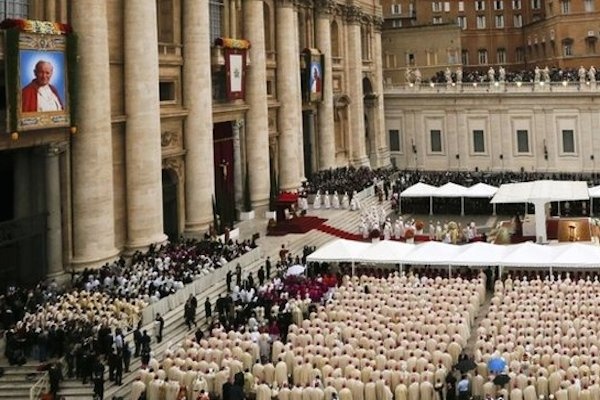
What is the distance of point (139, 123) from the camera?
38.4 m

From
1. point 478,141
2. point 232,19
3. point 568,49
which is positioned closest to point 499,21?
point 568,49

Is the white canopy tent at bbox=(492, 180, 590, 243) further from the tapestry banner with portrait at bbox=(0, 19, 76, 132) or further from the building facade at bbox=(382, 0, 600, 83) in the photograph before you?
the building facade at bbox=(382, 0, 600, 83)

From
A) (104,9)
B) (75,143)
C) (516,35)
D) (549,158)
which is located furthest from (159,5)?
(516,35)

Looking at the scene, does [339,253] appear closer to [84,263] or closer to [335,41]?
[84,263]

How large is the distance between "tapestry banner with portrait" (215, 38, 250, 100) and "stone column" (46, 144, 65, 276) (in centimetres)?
1574

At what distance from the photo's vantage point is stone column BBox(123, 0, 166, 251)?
38.2 m

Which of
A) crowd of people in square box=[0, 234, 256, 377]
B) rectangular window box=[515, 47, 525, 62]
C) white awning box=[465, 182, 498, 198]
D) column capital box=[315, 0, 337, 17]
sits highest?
rectangular window box=[515, 47, 525, 62]

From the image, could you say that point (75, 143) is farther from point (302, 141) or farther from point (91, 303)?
point (302, 141)

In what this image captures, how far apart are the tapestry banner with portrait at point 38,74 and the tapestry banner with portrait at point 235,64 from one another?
49.5 feet

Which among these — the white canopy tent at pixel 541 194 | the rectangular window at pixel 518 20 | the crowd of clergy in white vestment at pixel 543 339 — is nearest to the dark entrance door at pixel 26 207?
the crowd of clergy in white vestment at pixel 543 339

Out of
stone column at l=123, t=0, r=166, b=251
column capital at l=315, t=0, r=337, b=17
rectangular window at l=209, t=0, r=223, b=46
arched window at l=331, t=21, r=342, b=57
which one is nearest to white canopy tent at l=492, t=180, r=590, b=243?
rectangular window at l=209, t=0, r=223, b=46

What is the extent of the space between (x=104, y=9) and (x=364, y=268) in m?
16.2

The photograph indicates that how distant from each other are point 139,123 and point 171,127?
4.99m

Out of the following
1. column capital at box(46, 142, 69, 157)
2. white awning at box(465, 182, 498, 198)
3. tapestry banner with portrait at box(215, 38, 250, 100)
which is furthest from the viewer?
white awning at box(465, 182, 498, 198)
